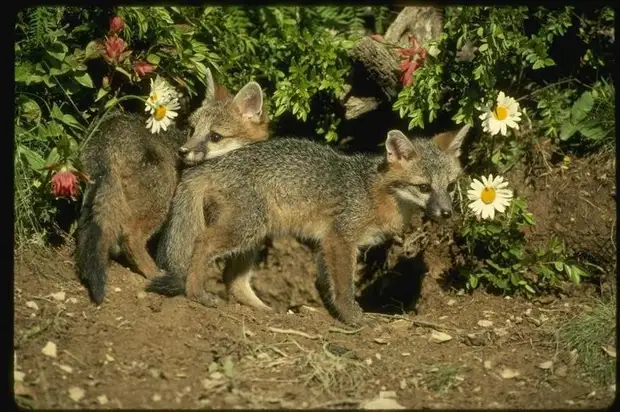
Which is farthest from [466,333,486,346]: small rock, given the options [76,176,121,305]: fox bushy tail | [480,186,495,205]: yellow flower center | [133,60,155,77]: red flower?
[133,60,155,77]: red flower

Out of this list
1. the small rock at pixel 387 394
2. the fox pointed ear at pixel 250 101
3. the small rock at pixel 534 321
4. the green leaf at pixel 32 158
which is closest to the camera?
the small rock at pixel 387 394

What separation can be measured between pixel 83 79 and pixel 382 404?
12.9 feet

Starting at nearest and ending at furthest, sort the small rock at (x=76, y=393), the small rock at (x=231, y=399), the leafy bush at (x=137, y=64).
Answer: the small rock at (x=76, y=393) → the small rock at (x=231, y=399) → the leafy bush at (x=137, y=64)

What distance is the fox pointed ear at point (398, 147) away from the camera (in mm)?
6859

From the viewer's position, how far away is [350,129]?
8750 mm

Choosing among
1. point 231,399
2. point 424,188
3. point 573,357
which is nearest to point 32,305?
point 231,399

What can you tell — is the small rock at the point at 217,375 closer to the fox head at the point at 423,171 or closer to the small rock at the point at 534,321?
the fox head at the point at 423,171

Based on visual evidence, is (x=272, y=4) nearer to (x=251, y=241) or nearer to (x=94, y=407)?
(x=251, y=241)

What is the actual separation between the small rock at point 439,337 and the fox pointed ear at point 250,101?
2.92 meters

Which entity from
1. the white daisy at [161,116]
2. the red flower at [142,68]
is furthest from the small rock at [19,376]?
the red flower at [142,68]

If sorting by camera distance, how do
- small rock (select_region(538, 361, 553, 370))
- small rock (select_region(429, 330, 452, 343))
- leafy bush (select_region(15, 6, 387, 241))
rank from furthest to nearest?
1. leafy bush (select_region(15, 6, 387, 241))
2. small rock (select_region(429, 330, 452, 343))
3. small rock (select_region(538, 361, 553, 370))

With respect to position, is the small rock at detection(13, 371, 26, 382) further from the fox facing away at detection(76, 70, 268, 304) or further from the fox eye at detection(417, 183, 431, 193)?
the fox eye at detection(417, 183, 431, 193)

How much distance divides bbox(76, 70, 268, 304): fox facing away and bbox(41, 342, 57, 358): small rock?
0.75 m

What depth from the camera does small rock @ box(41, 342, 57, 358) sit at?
17.6 ft
